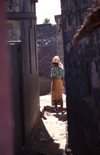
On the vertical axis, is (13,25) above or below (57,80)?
above

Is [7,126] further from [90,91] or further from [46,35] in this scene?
[46,35]

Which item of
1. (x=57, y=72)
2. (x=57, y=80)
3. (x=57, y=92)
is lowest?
(x=57, y=92)

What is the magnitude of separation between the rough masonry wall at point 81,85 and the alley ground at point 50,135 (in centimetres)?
56

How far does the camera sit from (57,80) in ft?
27.4

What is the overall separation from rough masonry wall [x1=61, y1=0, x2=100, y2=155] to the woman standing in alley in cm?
265

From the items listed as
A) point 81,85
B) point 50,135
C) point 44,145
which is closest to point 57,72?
point 50,135

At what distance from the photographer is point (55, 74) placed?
26.8 feet

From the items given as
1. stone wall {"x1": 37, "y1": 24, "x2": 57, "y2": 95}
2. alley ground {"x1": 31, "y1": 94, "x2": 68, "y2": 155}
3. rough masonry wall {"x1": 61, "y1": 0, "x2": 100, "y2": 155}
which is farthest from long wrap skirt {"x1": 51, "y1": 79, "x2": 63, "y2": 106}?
stone wall {"x1": 37, "y1": 24, "x2": 57, "y2": 95}

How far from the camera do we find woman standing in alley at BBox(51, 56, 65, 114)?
26.5 feet

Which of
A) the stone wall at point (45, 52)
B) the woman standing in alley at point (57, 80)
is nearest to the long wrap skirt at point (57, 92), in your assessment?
the woman standing in alley at point (57, 80)

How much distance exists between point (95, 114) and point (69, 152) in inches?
48.4

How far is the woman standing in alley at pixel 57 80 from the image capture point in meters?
8.09

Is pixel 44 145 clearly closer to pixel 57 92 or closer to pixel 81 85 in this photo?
pixel 81 85

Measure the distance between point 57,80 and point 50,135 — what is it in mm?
2074
